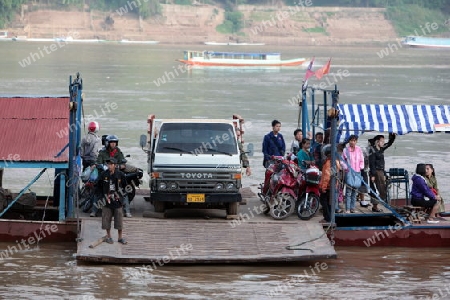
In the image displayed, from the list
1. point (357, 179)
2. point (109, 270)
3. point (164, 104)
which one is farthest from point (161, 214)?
point (164, 104)

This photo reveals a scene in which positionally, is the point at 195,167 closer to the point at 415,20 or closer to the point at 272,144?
the point at 272,144

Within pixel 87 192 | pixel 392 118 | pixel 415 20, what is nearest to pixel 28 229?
pixel 87 192

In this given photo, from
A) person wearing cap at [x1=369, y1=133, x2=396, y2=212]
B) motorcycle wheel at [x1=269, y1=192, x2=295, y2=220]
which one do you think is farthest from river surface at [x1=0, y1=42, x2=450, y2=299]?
person wearing cap at [x1=369, y1=133, x2=396, y2=212]

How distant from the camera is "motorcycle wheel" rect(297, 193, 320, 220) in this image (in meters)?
17.6

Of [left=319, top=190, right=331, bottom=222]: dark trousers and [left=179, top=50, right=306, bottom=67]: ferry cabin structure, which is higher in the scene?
[left=179, top=50, right=306, bottom=67]: ferry cabin structure

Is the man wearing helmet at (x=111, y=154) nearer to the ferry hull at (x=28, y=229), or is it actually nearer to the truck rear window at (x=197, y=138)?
the truck rear window at (x=197, y=138)

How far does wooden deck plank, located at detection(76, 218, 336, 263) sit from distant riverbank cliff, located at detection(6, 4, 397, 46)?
405 ft

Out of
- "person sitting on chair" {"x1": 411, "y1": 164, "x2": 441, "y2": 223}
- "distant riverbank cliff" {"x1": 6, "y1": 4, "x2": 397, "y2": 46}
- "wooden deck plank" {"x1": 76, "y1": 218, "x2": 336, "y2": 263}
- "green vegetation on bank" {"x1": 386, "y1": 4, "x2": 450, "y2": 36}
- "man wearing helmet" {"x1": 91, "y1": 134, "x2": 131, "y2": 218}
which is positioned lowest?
"wooden deck plank" {"x1": 76, "y1": 218, "x2": 336, "y2": 263}

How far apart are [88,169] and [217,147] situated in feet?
7.52

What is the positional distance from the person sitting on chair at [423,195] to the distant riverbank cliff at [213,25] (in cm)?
12291

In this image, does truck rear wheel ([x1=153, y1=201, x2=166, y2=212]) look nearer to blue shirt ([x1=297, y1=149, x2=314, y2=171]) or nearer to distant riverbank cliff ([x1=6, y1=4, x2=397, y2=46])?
blue shirt ([x1=297, y1=149, x2=314, y2=171])

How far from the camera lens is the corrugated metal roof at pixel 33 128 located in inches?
672

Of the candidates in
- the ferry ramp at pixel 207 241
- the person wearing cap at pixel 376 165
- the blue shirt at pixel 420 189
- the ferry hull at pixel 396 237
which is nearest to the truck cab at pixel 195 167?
the ferry ramp at pixel 207 241

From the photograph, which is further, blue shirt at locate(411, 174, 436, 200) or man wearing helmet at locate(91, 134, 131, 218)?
blue shirt at locate(411, 174, 436, 200)
